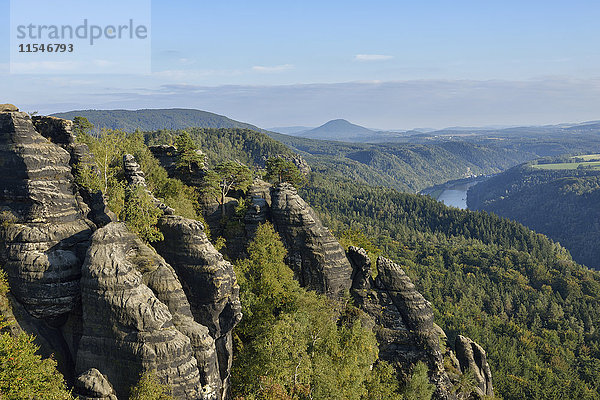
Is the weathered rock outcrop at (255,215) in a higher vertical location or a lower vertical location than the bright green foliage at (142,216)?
lower

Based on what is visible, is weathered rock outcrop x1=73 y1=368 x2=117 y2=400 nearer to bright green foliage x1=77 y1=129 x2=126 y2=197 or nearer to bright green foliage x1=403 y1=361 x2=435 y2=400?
bright green foliage x1=77 y1=129 x2=126 y2=197

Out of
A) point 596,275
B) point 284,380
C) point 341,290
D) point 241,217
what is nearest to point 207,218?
point 241,217

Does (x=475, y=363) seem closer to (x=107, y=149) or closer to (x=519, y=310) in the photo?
(x=107, y=149)

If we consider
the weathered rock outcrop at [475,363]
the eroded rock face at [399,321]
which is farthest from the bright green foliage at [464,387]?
the weathered rock outcrop at [475,363]

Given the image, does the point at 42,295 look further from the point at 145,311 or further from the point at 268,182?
the point at 268,182

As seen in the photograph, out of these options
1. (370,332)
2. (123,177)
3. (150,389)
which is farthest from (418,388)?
(123,177)

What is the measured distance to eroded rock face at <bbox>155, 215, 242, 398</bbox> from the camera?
3512cm

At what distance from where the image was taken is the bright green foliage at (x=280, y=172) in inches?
2640

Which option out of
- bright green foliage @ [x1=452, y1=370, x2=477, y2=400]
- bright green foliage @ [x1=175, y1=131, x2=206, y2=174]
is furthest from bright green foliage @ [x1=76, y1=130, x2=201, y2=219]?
bright green foliage @ [x1=452, y1=370, x2=477, y2=400]

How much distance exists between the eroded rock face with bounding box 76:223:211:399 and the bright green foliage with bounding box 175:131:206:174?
1245 inches

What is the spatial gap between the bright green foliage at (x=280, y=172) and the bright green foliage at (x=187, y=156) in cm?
1233

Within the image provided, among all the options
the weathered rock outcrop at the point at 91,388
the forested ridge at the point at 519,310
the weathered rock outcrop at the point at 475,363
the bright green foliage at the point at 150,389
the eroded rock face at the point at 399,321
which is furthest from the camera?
the forested ridge at the point at 519,310

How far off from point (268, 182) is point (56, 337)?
142 ft

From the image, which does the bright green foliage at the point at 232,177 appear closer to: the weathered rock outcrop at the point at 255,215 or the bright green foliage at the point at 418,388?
the weathered rock outcrop at the point at 255,215
